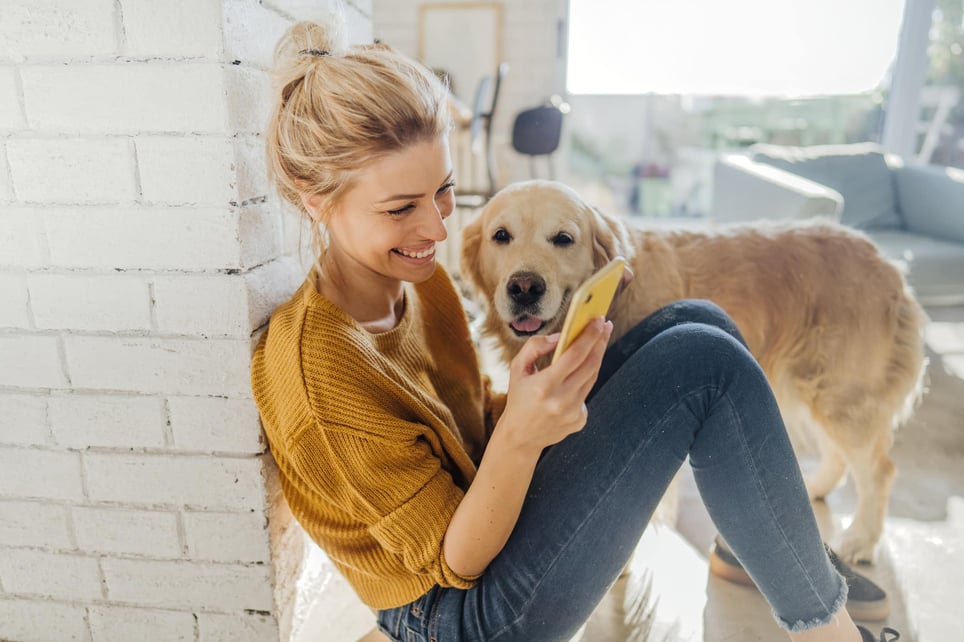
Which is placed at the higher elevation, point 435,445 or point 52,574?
point 435,445

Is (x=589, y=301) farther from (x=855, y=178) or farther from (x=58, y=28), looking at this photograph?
(x=855, y=178)

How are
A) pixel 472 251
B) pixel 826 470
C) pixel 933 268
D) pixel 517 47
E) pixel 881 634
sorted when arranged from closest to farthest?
pixel 881 634, pixel 472 251, pixel 826 470, pixel 933 268, pixel 517 47

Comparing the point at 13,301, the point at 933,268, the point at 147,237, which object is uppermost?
the point at 147,237

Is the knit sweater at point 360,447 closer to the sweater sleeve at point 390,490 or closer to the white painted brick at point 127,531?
the sweater sleeve at point 390,490

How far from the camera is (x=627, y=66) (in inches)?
→ 223

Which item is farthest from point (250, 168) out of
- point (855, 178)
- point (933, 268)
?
point (855, 178)

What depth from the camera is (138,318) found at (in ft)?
3.36

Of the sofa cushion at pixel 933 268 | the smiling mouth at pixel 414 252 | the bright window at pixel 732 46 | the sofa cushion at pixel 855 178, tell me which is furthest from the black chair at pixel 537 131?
the smiling mouth at pixel 414 252

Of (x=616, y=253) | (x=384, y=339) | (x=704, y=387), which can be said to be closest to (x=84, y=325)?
(x=384, y=339)

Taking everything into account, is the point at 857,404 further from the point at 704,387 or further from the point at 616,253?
the point at 704,387

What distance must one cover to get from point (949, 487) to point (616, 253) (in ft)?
4.47

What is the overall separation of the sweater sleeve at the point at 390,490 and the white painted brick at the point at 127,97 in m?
0.47

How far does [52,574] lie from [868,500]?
181cm

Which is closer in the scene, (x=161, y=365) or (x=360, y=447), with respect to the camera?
(x=360, y=447)
